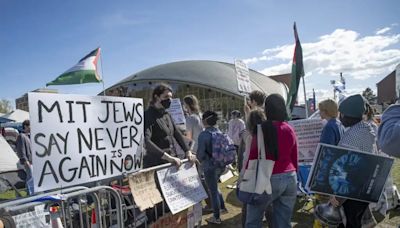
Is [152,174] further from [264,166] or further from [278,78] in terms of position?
[278,78]

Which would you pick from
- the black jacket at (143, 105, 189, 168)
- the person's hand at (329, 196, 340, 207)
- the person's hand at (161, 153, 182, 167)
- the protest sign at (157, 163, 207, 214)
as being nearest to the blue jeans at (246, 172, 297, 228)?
the person's hand at (329, 196, 340, 207)

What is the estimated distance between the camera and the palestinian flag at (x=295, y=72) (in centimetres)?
662

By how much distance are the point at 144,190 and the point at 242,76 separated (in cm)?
392

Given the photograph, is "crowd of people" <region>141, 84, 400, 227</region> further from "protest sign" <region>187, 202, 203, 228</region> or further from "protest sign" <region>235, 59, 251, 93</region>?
"protest sign" <region>235, 59, 251, 93</region>

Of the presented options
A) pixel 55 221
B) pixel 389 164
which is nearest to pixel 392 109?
pixel 389 164

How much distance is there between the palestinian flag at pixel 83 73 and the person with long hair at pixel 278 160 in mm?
7052

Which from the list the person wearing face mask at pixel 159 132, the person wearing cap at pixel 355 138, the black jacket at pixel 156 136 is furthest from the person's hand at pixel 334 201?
the black jacket at pixel 156 136

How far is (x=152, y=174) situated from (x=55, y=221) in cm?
128

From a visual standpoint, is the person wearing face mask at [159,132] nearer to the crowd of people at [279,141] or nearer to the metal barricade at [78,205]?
the crowd of people at [279,141]

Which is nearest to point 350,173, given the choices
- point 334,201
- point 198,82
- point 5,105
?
point 334,201

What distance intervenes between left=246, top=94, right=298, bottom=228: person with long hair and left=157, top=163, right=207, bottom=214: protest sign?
811 millimetres

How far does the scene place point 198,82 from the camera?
45.2 meters

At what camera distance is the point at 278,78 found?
83.2 metres

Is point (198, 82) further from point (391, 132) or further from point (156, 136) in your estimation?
point (391, 132)
